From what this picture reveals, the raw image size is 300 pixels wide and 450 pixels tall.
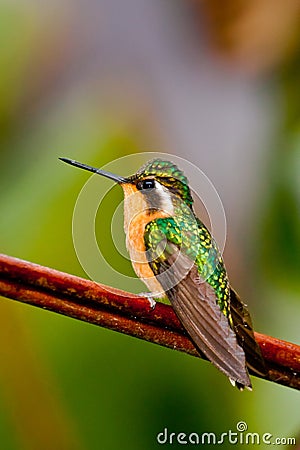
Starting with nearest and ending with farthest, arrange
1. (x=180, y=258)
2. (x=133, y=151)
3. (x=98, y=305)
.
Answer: (x=98, y=305) → (x=180, y=258) → (x=133, y=151)

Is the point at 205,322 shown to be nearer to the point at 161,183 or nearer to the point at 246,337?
the point at 246,337

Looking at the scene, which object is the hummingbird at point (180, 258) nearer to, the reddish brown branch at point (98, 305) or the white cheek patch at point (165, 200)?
the white cheek patch at point (165, 200)

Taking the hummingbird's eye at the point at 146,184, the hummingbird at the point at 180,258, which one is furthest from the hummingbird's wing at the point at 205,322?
the hummingbird's eye at the point at 146,184

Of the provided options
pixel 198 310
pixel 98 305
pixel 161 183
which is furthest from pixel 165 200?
pixel 98 305

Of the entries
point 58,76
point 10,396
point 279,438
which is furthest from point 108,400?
point 58,76

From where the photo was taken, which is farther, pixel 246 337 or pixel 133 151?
pixel 133 151

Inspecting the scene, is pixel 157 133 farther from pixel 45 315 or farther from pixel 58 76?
pixel 45 315

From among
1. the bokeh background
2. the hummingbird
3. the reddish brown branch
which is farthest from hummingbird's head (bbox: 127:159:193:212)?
the reddish brown branch
